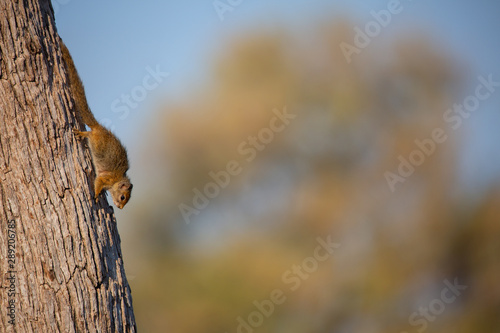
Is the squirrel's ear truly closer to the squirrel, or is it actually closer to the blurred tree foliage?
the squirrel

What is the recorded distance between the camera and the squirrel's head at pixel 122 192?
470cm

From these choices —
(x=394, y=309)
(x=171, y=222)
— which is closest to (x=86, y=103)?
Answer: (x=171, y=222)

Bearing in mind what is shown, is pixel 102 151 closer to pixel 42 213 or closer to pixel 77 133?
pixel 77 133

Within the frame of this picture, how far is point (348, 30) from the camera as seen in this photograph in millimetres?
12406

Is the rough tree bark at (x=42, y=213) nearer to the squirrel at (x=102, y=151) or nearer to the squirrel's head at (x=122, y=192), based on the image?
the squirrel at (x=102, y=151)

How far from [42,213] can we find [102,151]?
0.98 meters

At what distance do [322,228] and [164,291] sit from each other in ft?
11.9

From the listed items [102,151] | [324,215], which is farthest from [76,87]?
[324,215]

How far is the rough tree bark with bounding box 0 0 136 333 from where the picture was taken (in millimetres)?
3332

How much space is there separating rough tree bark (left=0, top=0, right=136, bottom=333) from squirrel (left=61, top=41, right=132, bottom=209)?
19cm

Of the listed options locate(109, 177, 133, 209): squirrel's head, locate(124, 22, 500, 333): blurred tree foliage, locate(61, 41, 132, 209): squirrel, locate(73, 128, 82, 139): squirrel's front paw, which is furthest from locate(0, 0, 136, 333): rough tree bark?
locate(124, 22, 500, 333): blurred tree foliage

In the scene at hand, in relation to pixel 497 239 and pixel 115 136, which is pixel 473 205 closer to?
pixel 497 239

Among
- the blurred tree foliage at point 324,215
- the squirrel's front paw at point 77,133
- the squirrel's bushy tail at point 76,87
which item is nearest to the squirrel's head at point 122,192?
the squirrel's bushy tail at point 76,87

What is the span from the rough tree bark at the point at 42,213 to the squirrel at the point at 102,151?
19 centimetres
